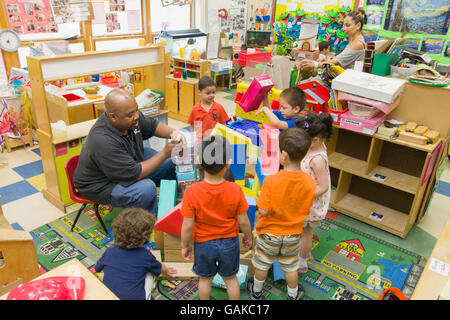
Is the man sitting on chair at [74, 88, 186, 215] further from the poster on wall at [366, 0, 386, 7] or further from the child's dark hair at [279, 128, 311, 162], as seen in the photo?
the poster on wall at [366, 0, 386, 7]

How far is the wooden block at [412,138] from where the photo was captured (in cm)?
307

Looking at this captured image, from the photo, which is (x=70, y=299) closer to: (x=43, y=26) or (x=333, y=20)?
(x=43, y=26)

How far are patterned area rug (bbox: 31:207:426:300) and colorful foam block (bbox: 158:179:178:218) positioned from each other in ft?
1.94

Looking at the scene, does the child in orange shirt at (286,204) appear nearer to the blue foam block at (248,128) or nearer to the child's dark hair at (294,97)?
the child's dark hair at (294,97)

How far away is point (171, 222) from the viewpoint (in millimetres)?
2602

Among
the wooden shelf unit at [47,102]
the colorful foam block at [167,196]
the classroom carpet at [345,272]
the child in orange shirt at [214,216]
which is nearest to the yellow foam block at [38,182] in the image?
the wooden shelf unit at [47,102]

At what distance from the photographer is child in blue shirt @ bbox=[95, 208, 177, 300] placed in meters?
1.90

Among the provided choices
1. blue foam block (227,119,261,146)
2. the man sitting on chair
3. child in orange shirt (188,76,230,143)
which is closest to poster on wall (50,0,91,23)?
child in orange shirt (188,76,230,143)

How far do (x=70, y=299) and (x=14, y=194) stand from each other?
295 cm

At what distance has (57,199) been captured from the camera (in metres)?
3.62

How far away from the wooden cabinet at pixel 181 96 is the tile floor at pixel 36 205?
2611mm

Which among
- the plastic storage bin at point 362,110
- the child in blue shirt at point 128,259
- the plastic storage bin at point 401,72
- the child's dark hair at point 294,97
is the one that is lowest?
the child in blue shirt at point 128,259

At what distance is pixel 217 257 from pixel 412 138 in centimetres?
220

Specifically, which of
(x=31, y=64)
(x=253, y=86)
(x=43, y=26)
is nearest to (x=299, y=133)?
(x=253, y=86)
